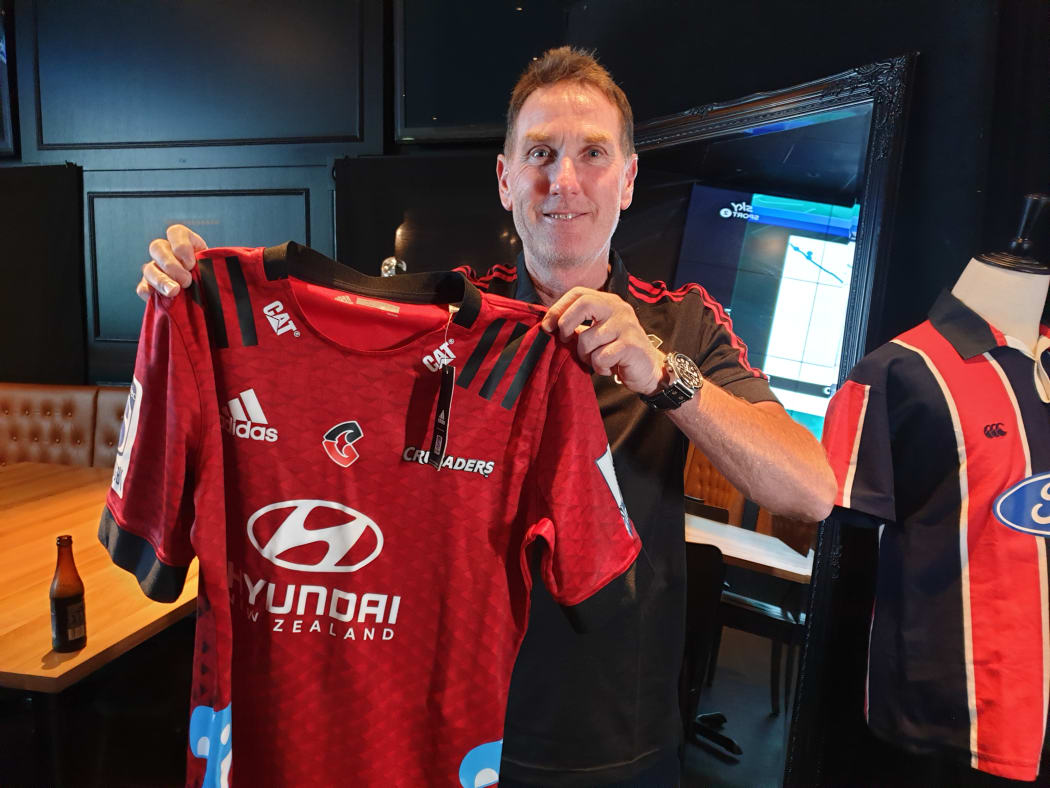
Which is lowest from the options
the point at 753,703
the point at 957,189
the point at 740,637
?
the point at 753,703

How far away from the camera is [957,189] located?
1.40 metres

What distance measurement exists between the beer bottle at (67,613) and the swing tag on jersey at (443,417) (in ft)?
3.35

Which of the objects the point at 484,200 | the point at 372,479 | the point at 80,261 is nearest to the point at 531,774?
the point at 372,479

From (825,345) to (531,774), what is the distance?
4.43 feet

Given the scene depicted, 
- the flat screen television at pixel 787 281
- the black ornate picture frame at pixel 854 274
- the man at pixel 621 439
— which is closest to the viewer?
the man at pixel 621 439

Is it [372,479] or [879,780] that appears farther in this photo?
[879,780]

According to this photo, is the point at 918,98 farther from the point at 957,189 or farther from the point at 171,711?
the point at 171,711

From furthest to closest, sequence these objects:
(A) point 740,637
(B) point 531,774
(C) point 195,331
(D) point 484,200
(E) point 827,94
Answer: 1. (D) point 484,200
2. (A) point 740,637
3. (E) point 827,94
4. (B) point 531,774
5. (C) point 195,331

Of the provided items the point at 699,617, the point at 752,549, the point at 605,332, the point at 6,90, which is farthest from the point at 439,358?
the point at 6,90

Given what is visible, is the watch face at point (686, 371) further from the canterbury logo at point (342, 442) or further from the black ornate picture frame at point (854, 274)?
the black ornate picture frame at point (854, 274)

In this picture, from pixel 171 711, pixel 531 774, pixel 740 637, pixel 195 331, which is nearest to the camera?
pixel 195 331

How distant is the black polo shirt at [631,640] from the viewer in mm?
1086

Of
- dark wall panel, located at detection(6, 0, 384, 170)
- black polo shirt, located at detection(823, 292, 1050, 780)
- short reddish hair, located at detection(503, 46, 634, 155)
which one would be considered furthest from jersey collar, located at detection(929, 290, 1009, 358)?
dark wall panel, located at detection(6, 0, 384, 170)

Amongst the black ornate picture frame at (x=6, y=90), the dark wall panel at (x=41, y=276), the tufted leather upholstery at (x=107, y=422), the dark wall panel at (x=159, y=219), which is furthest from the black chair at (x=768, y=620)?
the black ornate picture frame at (x=6, y=90)
